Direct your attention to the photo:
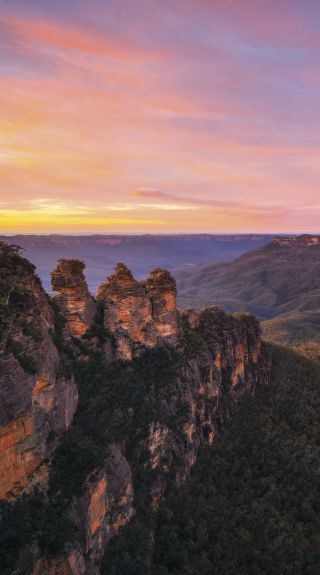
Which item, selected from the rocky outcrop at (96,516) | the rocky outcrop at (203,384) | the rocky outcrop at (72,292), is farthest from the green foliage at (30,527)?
the rocky outcrop at (72,292)

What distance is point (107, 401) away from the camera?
37125 millimetres

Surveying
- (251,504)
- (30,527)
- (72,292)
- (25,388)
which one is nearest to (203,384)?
(251,504)

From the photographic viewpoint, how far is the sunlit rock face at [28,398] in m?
21.4

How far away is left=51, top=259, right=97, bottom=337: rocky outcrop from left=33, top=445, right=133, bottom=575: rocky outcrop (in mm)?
13967

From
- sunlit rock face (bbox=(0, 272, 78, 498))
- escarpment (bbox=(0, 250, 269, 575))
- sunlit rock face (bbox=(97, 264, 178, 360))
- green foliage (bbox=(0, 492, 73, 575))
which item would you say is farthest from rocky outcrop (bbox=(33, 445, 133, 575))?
sunlit rock face (bbox=(97, 264, 178, 360))

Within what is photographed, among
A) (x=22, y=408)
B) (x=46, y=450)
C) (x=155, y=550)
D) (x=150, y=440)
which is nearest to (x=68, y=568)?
(x=46, y=450)

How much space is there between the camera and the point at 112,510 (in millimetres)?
29938

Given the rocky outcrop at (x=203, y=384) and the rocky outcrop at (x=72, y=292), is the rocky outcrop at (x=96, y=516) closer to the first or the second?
the rocky outcrop at (x=203, y=384)

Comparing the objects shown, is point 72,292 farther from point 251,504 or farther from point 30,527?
point 251,504

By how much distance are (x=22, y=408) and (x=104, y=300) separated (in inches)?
908

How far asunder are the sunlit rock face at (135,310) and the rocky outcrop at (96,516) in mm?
14949

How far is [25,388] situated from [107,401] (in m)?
15.9

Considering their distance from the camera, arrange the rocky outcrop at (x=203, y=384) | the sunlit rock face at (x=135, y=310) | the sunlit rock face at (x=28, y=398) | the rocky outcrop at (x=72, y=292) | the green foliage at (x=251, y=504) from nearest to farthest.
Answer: the sunlit rock face at (x=28, y=398), the green foliage at (x=251, y=504), the rocky outcrop at (x=72, y=292), the rocky outcrop at (x=203, y=384), the sunlit rock face at (x=135, y=310)

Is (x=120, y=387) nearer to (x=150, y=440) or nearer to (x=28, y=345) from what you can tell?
(x=150, y=440)
